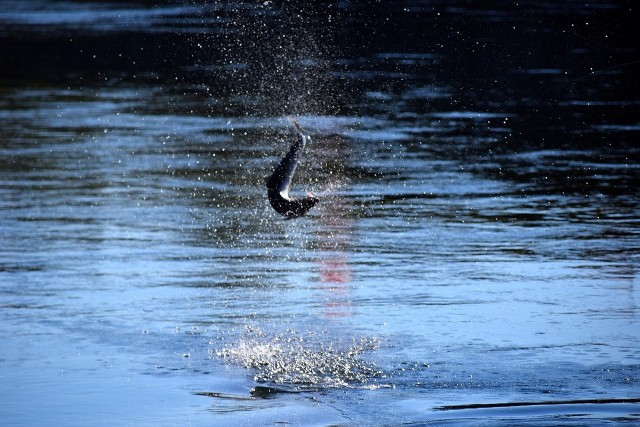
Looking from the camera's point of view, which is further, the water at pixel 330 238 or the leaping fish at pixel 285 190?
the leaping fish at pixel 285 190

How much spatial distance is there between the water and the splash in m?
0.02

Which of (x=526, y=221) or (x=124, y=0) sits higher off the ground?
(x=526, y=221)

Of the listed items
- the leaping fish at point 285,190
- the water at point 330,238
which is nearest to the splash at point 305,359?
the water at point 330,238

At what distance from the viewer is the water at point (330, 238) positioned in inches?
309

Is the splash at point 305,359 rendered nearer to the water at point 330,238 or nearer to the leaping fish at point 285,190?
the water at point 330,238

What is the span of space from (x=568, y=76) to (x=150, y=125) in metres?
6.79

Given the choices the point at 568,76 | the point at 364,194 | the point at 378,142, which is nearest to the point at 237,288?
the point at 364,194

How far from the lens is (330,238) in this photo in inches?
466

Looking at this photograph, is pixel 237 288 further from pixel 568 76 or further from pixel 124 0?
pixel 124 0

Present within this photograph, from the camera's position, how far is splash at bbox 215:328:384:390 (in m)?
8.00

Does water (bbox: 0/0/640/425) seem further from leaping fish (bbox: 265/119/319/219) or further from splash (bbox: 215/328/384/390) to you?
leaping fish (bbox: 265/119/319/219)

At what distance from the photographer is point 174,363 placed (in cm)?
838

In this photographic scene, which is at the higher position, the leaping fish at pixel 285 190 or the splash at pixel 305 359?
the leaping fish at pixel 285 190

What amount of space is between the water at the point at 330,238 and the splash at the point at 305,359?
0.02 metres
